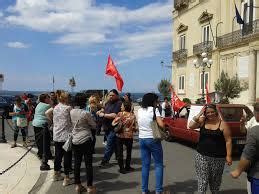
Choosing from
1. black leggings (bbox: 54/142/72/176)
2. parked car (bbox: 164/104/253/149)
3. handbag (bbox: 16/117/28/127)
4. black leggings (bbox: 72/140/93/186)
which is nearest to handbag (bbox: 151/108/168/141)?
black leggings (bbox: 72/140/93/186)

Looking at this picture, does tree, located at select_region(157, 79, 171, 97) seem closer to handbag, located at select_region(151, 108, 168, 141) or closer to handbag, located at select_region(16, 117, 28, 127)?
handbag, located at select_region(16, 117, 28, 127)

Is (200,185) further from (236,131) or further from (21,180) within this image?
(236,131)

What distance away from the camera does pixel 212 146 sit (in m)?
6.28

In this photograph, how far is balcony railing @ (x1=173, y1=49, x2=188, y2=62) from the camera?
3819 cm

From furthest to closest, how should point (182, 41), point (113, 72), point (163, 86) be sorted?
point (163, 86) < point (182, 41) < point (113, 72)

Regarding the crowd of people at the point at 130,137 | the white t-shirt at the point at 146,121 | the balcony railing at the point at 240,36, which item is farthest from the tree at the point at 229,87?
the white t-shirt at the point at 146,121

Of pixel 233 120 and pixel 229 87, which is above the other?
pixel 229 87

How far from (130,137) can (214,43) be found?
23908 millimetres

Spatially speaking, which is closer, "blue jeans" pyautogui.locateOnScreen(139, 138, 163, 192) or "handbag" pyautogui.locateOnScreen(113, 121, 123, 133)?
"blue jeans" pyautogui.locateOnScreen(139, 138, 163, 192)

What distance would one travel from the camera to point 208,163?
6.34 m

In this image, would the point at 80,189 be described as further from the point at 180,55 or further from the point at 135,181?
the point at 180,55

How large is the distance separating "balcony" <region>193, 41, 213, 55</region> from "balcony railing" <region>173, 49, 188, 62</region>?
8.21 ft

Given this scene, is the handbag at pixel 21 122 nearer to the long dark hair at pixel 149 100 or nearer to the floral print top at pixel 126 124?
the floral print top at pixel 126 124

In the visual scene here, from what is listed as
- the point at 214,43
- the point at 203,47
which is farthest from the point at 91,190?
the point at 203,47
